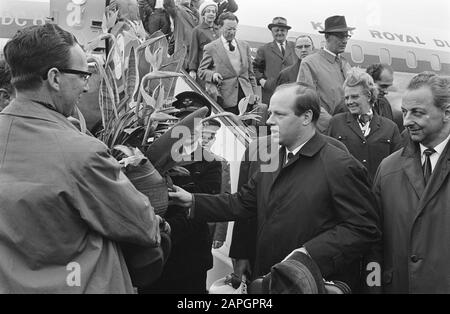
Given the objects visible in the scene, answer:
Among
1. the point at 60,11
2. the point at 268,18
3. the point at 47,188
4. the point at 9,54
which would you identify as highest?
the point at 268,18

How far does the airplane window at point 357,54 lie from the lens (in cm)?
1727

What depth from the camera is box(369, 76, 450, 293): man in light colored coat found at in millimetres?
3146

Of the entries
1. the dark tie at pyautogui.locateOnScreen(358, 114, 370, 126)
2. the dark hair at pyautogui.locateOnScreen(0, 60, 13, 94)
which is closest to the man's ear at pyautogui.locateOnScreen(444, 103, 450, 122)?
the dark tie at pyautogui.locateOnScreen(358, 114, 370, 126)

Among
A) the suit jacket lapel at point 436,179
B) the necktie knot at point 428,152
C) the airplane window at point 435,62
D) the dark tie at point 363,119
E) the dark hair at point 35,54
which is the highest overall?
the airplane window at point 435,62

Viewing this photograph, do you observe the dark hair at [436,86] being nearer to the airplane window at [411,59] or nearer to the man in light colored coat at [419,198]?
the man in light colored coat at [419,198]

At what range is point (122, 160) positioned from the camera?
9.01ft

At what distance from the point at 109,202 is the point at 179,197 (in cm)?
115

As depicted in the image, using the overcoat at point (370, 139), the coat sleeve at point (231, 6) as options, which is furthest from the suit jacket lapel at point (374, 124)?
the coat sleeve at point (231, 6)

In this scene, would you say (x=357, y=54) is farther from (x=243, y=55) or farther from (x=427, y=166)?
(x=427, y=166)

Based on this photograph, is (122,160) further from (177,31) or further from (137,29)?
(177,31)

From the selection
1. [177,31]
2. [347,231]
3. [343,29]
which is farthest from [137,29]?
[177,31]

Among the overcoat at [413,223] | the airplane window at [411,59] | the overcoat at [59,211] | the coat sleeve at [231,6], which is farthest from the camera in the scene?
the airplane window at [411,59]

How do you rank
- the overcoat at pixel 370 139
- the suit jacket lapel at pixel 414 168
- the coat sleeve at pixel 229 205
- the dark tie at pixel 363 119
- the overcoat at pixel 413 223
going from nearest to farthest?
the overcoat at pixel 413 223
the suit jacket lapel at pixel 414 168
the coat sleeve at pixel 229 205
the overcoat at pixel 370 139
the dark tie at pixel 363 119
